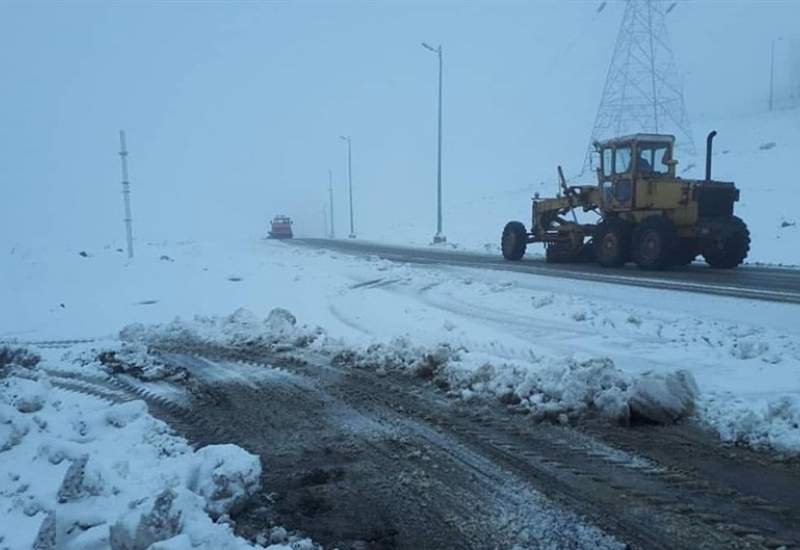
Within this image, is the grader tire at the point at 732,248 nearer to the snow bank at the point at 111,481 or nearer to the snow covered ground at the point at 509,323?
the snow covered ground at the point at 509,323

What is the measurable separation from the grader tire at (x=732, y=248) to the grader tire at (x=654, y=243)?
1.19 metres

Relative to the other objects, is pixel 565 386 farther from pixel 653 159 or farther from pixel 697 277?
pixel 653 159

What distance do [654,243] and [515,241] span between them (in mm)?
5868

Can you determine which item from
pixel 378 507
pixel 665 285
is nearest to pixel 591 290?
pixel 665 285

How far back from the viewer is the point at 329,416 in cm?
647

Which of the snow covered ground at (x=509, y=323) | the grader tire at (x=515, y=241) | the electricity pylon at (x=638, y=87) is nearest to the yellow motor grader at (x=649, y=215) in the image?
the grader tire at (x=515, y=241)

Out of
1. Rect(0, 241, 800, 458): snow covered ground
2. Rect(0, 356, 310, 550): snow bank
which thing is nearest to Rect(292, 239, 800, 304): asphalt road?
Rect(0, 241, 800, 458): snow covered ground

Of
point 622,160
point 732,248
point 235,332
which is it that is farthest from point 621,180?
point 235,332

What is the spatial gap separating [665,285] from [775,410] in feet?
27.3

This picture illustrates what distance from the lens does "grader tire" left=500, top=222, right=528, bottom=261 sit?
22.3 meters

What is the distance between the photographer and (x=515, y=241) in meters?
22.5

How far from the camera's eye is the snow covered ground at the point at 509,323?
20.8ft

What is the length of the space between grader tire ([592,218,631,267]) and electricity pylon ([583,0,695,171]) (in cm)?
2965

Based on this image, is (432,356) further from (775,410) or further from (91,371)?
(91,371)
